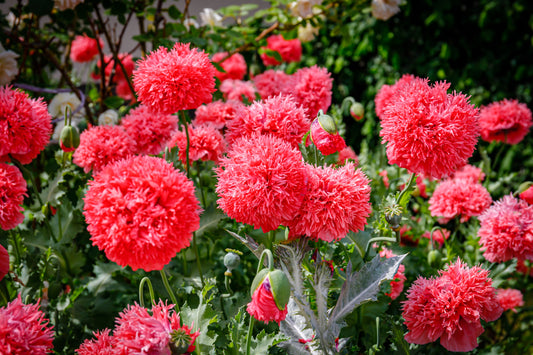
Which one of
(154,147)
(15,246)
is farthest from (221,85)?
(15,246)

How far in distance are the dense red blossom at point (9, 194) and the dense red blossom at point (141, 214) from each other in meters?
0.34

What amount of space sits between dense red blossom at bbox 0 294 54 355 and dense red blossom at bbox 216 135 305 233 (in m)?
0.34

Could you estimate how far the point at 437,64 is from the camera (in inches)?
107

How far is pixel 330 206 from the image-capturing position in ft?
2.36

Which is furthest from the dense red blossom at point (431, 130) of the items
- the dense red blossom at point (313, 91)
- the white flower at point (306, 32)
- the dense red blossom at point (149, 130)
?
the white flower at point (306, 32)

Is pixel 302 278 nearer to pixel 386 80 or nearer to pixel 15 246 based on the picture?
pixel 15 246

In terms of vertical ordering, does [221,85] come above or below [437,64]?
above

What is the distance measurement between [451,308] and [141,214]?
63 cm

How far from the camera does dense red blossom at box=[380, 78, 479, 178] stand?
0.81m

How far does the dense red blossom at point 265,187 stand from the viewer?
0.70m

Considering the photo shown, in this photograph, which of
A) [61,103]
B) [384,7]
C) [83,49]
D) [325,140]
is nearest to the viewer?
[325,140]

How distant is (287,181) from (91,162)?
0.63 meters

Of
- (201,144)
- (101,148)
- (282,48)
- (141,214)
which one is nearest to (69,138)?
(101,148)

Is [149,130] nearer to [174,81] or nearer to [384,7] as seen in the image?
[174,81]
